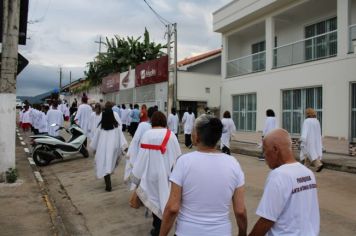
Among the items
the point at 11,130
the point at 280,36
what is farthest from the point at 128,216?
the point at 280,36

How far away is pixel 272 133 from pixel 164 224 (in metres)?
0.98

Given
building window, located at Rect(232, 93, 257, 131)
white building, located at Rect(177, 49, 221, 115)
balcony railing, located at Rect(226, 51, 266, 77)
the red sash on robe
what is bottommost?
the red sash on robe

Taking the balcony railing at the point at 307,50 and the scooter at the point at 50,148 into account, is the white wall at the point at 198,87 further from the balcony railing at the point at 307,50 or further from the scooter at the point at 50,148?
the scooter at the point at 50,148

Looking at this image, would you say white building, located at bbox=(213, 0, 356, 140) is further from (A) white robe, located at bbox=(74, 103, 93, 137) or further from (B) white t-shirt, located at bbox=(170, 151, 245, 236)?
(B) white t-shirt, located at bbox=(170, 151, 245, 236)

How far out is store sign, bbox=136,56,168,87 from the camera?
26422mm

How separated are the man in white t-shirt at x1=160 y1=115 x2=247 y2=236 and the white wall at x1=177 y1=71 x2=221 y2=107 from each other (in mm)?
22122

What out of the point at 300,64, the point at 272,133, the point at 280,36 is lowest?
the point at 272,133

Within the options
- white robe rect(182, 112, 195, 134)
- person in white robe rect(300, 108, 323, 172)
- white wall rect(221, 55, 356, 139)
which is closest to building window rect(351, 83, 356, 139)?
white wall rect(221, 55, 356, 139)

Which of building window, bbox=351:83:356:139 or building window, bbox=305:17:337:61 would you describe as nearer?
building window, bbox=351:83:356:139

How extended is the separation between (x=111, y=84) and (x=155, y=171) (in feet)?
106

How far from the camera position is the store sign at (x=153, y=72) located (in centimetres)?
2642

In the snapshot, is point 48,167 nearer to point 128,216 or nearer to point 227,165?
point 128,216

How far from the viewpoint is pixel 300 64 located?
18094mm

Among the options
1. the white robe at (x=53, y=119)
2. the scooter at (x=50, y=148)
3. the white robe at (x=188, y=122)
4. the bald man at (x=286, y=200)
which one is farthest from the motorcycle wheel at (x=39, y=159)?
the bald man at (x=286, y=200)
